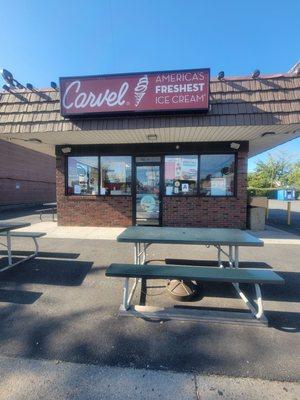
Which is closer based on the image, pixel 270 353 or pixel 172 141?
pixel 270 353

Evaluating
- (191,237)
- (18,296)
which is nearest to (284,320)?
(191,237)

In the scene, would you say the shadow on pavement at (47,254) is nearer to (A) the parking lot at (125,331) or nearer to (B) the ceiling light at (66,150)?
(A) the parking lot at (125,331)

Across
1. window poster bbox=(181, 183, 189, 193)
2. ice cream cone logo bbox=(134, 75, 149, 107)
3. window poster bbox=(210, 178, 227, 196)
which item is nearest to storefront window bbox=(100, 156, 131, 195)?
window poster bbox=(181, 183, 189, 193)

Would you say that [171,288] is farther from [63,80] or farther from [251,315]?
[63,80]

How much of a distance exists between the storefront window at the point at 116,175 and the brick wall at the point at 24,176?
10.8 m

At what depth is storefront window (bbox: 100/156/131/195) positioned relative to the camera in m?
9.43

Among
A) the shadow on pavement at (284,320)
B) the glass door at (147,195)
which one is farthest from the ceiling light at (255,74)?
the shadow on pavement at (284,320)

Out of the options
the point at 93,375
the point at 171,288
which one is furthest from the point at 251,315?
the point at 93,375

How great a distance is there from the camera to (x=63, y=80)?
7.19 meters

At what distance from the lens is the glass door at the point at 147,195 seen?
928cm

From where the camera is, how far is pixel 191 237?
4156 mm

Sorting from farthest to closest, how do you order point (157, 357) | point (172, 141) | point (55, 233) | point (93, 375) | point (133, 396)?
point (172, 141) → point (55, 233) → point (157, 357) → point (93, 375) → point (133, 396)

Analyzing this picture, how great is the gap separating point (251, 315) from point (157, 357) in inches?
54.0

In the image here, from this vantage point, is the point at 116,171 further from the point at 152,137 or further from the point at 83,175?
the point at 152,137
